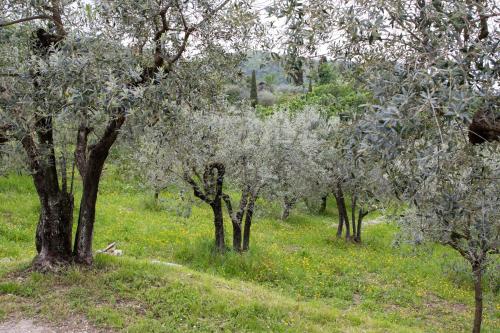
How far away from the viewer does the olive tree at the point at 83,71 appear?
610 centimetres

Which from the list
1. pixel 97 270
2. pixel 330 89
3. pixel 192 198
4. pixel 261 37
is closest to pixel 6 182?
pixel 192 198

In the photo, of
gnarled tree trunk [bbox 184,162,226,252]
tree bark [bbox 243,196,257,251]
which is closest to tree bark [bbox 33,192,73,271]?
gnarled tree trunk [bbox 184,162,226,252]

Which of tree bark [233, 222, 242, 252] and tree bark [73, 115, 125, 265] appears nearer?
tree bark [73, 115, 125, 265]

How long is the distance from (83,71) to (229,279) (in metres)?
10.1

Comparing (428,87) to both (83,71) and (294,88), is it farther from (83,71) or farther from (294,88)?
(294,88)

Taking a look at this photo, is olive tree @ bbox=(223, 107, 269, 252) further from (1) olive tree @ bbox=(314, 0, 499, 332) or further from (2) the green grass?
(1) olive tree @ bbox=(314, 0, 499, 332)

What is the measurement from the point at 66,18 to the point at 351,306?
11594 mm

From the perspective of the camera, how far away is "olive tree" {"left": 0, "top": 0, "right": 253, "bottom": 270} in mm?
6098

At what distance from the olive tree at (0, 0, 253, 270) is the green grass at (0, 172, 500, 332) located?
50.8 inches

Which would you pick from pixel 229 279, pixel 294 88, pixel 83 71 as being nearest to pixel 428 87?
pixel 83 71

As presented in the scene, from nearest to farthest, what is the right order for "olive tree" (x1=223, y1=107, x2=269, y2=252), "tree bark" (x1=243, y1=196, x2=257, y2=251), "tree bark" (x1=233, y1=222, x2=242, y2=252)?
"olive tree" (x1=223, y1=107, x2=269, y2=252), "tree bark" (x1=243, y1=196, x2=257, y2=251), "tree bark" (x1=233, y1=222, x2=242, y2=252)

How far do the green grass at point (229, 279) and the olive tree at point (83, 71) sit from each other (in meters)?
1.29

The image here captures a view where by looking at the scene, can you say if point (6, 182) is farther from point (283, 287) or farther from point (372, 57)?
point (372, 57)

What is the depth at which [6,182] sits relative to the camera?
2405 centimetres
